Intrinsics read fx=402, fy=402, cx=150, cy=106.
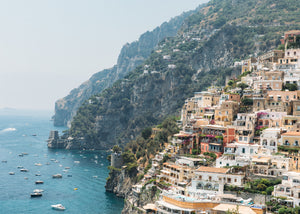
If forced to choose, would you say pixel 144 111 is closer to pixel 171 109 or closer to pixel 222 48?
pixel 171 109

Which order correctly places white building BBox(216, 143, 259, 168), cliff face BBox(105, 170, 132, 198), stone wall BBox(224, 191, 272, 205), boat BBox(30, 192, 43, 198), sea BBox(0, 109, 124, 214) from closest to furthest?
stone wall BBox(224, 191, 272, 205)
white building BBox(216, 143, 259, 168)
sea BBox(0, 109, 124, 214)
cliff face BBox(105, 170, 132, 198)
boat BBox(30, 192, 43, 198)

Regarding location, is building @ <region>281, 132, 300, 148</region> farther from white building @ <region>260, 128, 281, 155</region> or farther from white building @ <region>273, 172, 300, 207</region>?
white building @ <region>273, 172, 300, 207</region>

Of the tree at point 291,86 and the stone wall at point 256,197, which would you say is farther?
the tree at point 291,86

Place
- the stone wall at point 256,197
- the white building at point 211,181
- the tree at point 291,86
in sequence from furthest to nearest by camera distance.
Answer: the tree at point 291,86
the white building at point 211,181
the stone wall at point 256,197

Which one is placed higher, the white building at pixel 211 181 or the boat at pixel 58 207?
the white building at pixel 211 181

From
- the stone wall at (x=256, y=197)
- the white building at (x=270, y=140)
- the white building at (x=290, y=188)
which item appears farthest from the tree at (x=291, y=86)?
the stone wall at (x=256, y=197)

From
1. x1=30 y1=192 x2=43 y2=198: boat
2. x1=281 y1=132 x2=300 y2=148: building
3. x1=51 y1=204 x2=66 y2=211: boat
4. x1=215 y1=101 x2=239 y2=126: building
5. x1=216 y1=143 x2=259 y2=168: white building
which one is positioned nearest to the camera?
x1=216 y1=143 x2=259 y2=168: white building

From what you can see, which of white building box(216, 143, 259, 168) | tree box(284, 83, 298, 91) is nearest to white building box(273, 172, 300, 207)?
white building box(216, 143, 259, 168)

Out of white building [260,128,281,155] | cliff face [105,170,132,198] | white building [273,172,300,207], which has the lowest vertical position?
cliff face [105,170,132,198]

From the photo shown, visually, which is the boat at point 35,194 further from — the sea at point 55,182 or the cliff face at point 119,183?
the cliff face at point 119,183
